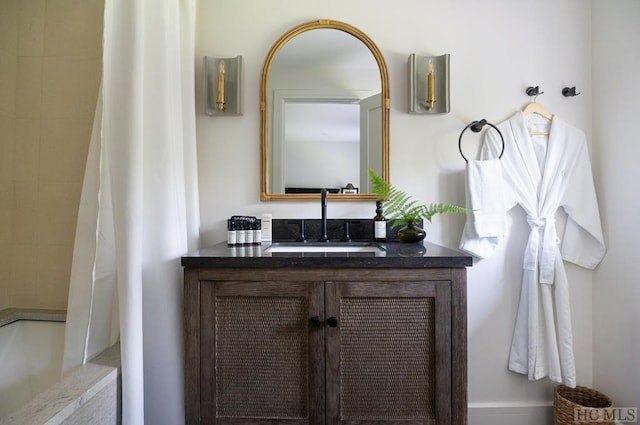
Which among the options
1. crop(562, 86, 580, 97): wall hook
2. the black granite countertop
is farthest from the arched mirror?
crop(562, 86, 580, 97): wall hook

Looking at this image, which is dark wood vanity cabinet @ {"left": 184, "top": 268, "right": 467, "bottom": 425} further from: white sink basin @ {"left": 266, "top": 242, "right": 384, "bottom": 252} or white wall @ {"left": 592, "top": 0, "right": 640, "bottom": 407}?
white wall @ {"left": 592, "top": 0, "right": 640, "bottom": 407}

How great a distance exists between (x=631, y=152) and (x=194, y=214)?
2.10m

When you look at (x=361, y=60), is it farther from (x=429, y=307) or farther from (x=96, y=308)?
(x=96, y=308)

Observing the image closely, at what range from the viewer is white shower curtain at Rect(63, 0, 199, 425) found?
1.01 meters

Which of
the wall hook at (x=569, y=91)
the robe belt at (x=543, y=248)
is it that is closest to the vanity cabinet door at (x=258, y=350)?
the robe belt at (x=543, y=248)

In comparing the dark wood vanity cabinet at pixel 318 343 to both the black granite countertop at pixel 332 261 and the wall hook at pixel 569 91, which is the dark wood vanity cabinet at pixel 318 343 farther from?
the wall hook at pixel 569 91

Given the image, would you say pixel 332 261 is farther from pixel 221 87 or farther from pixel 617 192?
pixel 617 192

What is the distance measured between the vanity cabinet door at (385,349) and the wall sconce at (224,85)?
3.57 ft

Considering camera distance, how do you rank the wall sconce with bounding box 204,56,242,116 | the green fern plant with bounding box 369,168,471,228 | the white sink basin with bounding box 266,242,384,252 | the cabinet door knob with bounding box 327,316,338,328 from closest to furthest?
the cabinet door knob with bounding box 327,316,338,328, the green fern plant with bounding box 369,168,471,228, the white sink basin with bounding box 266,242,384,252, the wall sconce with bounding box 204,56,242,116

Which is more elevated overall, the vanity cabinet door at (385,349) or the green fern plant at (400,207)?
the green fern plant at (400,207)

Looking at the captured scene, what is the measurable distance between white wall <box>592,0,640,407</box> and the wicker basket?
0.09 m

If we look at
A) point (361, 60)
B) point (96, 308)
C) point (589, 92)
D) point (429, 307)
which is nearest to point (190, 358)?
point (96, 308)

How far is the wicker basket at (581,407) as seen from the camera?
137 cm

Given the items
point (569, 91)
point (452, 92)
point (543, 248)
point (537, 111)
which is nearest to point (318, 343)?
point (543, 248)
